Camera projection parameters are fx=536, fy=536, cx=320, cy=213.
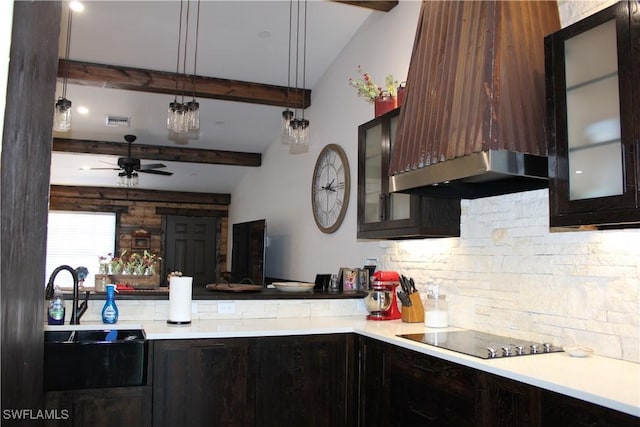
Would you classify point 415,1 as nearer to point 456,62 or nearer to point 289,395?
point 456,62

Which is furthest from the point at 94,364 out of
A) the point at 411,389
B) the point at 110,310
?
the point at 411,389

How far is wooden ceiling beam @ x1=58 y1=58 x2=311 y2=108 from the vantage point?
5.17 m

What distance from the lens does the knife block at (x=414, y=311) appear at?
338 centimetres

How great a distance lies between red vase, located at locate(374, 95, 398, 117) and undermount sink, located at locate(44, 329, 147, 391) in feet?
6.63

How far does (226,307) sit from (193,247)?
6.70 m

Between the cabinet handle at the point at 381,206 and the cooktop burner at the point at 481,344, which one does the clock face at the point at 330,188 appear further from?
the cooktop burner at the point at 481,344

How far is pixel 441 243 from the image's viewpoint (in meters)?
3.37

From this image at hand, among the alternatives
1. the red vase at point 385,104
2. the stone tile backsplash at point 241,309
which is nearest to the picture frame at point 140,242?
the stone tile backsplash at point 241,309

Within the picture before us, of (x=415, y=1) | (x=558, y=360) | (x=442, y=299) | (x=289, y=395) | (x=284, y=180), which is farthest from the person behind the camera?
(x=284, y=180)

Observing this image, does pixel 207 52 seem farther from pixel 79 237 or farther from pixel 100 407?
pixel 79 237

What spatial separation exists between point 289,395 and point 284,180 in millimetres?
4016

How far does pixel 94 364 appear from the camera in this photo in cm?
255

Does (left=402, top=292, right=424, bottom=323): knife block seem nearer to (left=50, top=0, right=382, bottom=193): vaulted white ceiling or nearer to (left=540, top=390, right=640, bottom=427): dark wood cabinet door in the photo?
(left=540, top=390, right=640, bottom=427): dark wood cabinet door

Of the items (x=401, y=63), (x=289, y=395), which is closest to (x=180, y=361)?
(x=289, y=395)
